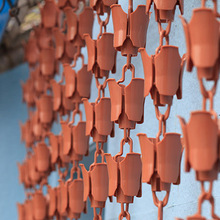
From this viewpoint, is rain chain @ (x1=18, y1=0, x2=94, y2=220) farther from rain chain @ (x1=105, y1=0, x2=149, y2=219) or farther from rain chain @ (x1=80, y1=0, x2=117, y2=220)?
rain chain @ (x1=105, y1=0, x2=149, y2=219)

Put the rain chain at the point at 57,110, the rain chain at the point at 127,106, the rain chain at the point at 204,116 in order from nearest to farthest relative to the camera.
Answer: the rain chain at the point at 204,116 < the rain chain at the point at 127,106 < the rain chain at the point at 57,110

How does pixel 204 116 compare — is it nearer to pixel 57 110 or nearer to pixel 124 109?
pixel 124 109

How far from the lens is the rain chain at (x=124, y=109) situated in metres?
0.47

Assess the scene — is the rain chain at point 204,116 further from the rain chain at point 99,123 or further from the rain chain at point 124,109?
the rain chain at point 99,123

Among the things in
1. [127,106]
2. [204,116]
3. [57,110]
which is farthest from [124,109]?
[57,110]

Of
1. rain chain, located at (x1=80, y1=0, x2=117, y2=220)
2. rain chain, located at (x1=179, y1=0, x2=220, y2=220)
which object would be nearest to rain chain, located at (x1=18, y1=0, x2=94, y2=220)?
rain chain, located at (x1=80, y1=0, x2=117, y2=220)

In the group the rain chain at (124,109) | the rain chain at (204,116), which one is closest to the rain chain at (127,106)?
the rain chain at (124,109)

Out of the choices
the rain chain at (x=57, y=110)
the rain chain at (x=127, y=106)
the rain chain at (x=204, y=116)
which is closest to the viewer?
the rain chain at (x=204, y=116)

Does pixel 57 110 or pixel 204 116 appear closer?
pixel 204 116

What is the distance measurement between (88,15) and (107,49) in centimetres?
19

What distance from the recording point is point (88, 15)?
0.95 m

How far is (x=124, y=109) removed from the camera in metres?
0.67

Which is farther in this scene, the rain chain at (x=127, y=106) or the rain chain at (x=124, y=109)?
the rain chain at (x=127, y=106)

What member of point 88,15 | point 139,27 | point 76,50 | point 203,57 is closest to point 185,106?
point 139,27
